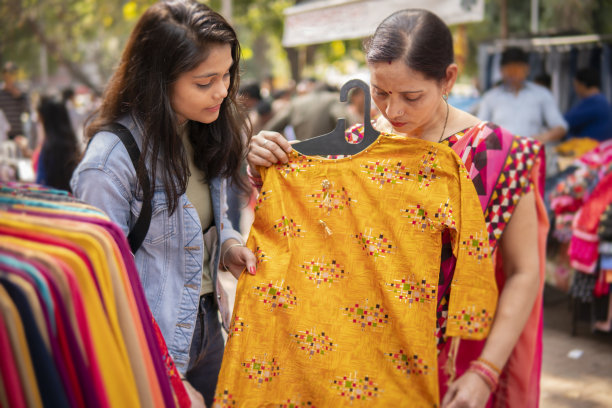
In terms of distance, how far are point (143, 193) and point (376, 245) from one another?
69 cm

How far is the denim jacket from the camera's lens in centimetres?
165

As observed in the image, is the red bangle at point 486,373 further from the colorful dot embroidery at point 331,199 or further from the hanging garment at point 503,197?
the colorful dot embroidery at point 331,199

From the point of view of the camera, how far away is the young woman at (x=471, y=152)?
173 centimetres

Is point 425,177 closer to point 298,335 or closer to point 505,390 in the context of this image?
point 298,335

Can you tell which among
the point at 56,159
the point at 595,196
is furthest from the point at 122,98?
the point at 595,196

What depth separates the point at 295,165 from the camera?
1.79 metres

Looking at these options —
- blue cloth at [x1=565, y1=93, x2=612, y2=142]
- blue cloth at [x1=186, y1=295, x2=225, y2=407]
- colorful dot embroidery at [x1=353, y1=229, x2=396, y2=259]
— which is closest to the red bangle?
colorful dot embroidery at [x1=353, y1=229, x2=396, y2=259]

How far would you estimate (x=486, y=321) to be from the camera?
1619 mm

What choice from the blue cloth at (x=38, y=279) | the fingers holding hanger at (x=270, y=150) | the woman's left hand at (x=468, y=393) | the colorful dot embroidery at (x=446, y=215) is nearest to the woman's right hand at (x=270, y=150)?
the fingers holding hanger at (x=270, y=150)

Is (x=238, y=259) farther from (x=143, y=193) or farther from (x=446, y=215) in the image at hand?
(x=446, y=215)

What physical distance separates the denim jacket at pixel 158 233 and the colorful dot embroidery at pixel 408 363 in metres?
0.64

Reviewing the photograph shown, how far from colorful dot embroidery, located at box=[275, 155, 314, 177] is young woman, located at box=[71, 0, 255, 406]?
268 mm

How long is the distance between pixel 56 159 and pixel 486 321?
14.3ft

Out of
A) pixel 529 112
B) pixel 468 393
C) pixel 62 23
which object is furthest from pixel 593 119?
pixel 62 23
